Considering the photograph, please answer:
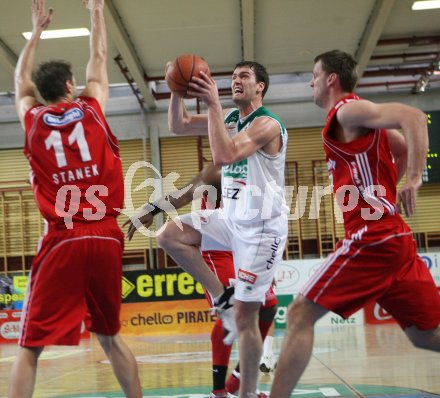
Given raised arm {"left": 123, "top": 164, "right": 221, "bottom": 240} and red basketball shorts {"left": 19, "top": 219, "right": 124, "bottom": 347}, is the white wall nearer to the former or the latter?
raised arm {"left": 123, "top": 164, "right": 221, "bottom": 240}

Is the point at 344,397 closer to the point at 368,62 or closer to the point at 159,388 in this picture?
the point at 159,388

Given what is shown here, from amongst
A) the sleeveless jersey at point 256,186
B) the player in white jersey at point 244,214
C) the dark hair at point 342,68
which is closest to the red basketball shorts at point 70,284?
the player in white jersey at point 244,214

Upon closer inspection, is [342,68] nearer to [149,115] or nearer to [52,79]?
[52,79]

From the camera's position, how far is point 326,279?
3.74 metres

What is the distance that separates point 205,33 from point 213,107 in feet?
35.7

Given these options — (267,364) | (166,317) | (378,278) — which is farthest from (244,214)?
(166,317)

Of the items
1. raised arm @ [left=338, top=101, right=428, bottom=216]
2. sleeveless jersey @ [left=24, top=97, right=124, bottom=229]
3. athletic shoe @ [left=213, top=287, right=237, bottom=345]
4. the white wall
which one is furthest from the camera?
the white wall

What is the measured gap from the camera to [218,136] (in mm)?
4223

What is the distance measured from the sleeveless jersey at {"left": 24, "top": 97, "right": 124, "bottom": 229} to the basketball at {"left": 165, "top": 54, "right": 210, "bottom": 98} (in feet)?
2.58

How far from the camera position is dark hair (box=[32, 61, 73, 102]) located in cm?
407

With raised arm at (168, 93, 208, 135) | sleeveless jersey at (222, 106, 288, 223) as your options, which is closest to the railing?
raised arm at (168, 93, 208, 135)

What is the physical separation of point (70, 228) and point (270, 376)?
370cm

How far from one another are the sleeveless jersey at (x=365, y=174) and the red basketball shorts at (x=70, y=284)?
133 cm

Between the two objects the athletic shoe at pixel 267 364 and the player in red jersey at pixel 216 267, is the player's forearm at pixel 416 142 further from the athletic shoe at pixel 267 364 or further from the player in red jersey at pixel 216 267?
the athletic shoe at pixel 267 364
